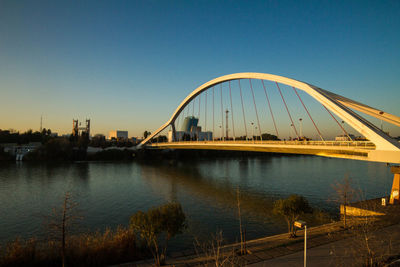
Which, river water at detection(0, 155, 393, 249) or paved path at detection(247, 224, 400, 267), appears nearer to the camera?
paved path at detection(247, 224, 400, 267)

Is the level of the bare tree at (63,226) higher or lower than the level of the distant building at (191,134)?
lower

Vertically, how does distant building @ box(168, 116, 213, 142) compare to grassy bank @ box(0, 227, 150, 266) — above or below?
above

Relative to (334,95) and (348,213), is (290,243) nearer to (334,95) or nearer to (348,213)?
(348,213)

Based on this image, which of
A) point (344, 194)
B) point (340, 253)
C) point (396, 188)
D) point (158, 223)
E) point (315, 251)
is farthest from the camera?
point (396, 188)

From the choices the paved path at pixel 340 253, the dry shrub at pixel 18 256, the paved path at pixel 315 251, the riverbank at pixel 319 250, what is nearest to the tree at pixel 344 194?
the riverbank at pixel 319 250

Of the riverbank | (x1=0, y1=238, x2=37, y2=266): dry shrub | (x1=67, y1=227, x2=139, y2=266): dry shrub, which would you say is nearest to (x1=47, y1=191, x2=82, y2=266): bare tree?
(x1=67, y1=227, x2=139, y2=266): dry shrub

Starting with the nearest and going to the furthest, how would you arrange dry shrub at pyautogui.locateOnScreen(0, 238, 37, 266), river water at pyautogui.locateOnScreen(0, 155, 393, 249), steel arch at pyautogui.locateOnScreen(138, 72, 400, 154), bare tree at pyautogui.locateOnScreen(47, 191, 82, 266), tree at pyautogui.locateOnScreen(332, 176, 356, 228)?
bare tree at pyautogui.locateOnScreen(47, 191, 82, 266)
dry shrub at pyautogui.locateOnScreen(0, 238, 37, 266)
tree at pyautogui.locateOnScreen(332, 176, 356, 228)
river water at pyautogui.locateOnScreen(0, 155, 393, 249)
steel arch at pyautogui.locateOnScreen(138, 72, 400, 154)

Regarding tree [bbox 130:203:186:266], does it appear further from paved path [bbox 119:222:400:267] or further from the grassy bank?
the grassy bank

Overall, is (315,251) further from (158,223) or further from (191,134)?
(191,134)

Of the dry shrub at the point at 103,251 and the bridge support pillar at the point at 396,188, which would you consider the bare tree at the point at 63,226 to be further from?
the bridge support pillar at the point at 396,188

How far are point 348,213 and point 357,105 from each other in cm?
883

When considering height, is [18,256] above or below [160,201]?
above

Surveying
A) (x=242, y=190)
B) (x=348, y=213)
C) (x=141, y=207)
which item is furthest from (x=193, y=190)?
(x=348, y=213)

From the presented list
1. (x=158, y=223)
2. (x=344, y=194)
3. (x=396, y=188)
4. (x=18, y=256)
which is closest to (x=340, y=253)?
(x=344, y=194)
